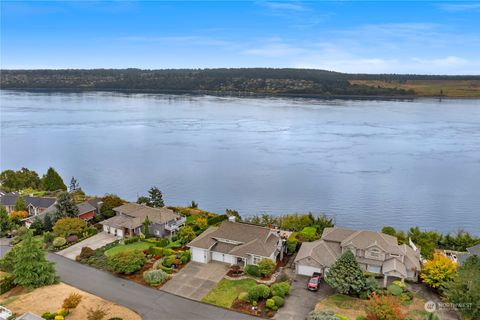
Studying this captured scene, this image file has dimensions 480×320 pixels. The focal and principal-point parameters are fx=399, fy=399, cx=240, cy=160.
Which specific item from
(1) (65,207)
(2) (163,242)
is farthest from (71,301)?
(1) (65,207)

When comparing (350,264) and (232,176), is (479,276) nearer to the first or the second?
(350,264)

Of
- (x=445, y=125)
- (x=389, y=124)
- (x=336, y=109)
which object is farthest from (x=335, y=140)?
(x=336, y=109)

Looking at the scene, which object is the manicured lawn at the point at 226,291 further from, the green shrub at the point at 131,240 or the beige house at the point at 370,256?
the green shrub at the point at 131,240

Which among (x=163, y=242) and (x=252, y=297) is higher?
(x=252, y=297)

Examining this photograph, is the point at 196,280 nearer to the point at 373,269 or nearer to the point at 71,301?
the point at 71,301

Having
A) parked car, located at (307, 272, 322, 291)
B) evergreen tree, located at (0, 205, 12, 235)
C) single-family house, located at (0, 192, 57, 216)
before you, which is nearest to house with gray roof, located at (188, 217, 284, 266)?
parked car, located at (307, 272, 322, 291)

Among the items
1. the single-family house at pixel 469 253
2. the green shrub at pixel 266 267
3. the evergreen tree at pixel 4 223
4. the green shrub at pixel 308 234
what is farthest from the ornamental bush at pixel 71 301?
the single-family house at pixel 469 253
